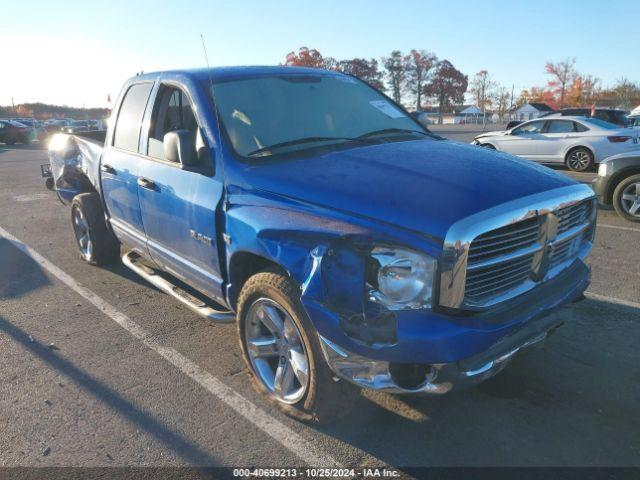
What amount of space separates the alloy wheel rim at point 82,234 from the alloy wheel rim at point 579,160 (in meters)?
11.9

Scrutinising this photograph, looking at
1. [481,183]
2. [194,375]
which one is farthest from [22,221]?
[481,183]

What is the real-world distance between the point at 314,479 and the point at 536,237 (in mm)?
1643

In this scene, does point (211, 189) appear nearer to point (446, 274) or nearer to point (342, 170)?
point (342, 170)

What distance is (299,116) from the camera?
3.57 m

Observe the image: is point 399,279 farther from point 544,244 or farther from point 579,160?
point 579,160

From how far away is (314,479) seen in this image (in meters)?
2.54

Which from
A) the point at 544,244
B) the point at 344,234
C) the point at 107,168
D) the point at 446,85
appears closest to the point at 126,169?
the point at 107,168

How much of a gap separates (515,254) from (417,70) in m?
86.6

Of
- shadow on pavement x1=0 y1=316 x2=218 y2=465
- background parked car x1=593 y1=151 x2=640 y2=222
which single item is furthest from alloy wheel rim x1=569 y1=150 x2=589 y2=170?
shadow on pavement x1=0 y1=316 x2=218 y2=465

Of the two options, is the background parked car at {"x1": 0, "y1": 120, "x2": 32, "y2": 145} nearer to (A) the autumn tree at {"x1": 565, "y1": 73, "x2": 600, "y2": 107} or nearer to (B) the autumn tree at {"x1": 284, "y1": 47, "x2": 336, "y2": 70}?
(B) the autumn tree at {"x1": 284, "y1": 47, "x2": 336, "y2": 70}

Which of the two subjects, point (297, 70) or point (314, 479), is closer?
point (314, 479)

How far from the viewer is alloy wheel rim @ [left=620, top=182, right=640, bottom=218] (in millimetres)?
7492

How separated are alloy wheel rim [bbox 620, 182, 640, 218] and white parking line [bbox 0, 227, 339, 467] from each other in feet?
22.2

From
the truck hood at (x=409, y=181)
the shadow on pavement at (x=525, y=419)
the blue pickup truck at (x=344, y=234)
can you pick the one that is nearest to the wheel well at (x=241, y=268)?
the blue pickup truck at (x=344, y=234)
